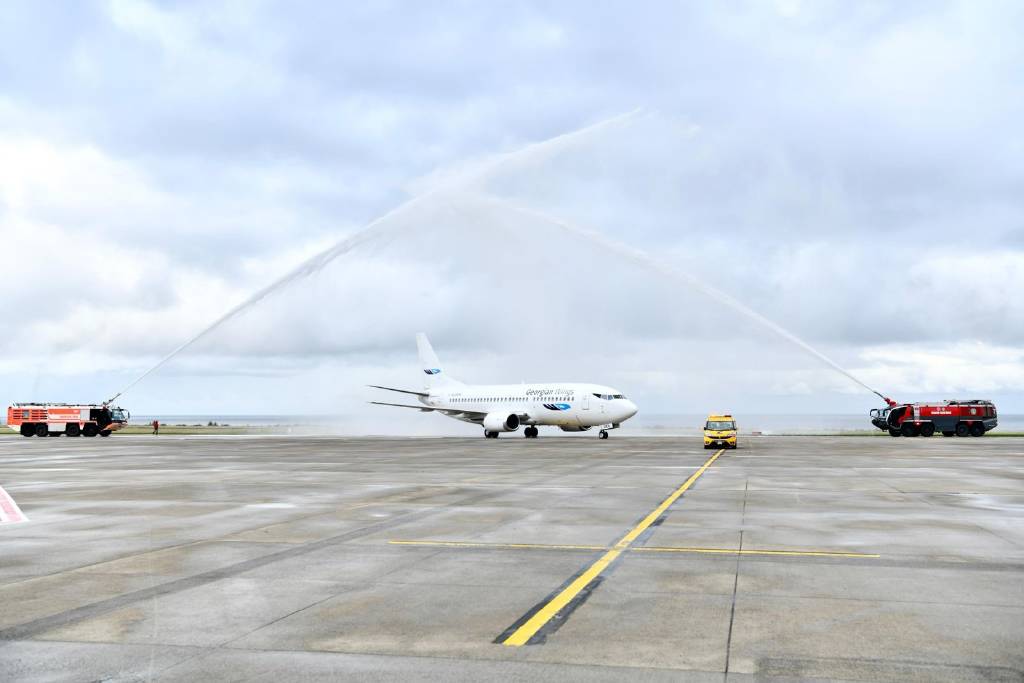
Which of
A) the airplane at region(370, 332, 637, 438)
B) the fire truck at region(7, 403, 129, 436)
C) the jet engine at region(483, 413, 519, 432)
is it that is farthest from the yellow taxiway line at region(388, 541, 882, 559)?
the fire truck at region(7, 403, 129, 436)

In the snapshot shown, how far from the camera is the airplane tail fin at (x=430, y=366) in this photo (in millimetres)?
80750

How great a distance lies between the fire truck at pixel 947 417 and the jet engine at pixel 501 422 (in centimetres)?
3207

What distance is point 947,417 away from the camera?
67500mm

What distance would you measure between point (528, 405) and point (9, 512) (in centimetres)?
5098

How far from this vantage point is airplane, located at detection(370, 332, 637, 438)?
2475 inches

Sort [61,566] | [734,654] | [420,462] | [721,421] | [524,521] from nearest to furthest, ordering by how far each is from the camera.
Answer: [734,654], [61,566], [524,521], [420,462], [721,421]

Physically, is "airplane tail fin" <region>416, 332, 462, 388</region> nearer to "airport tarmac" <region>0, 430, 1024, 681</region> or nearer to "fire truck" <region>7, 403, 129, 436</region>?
"fire truck" <region>7, 403, 129, 436</region>

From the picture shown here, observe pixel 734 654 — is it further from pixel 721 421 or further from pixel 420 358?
pixel 420 358

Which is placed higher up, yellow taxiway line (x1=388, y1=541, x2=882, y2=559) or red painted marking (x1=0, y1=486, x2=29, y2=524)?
red painted marking (x1=0, y1=486, x2=29, y2=524)

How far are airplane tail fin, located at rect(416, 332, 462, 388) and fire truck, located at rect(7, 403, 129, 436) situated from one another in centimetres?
3020

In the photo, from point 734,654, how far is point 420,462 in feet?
95.2

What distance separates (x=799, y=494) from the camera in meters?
21.2

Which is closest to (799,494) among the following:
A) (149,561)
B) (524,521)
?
(524,521)

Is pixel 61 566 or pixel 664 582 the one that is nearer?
pixel 664 582
